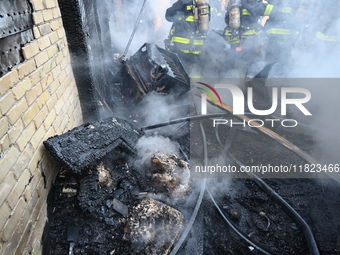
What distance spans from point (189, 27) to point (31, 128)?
687 centimetres

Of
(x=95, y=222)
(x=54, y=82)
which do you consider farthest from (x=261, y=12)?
(x=95, y=222)

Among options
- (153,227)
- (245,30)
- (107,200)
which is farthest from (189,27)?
(153,227)

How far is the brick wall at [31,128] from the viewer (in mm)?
1540

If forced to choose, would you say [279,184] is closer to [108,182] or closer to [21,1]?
[108,182]

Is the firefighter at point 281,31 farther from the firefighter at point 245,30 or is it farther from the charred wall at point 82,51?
the charred wall at point 82,51

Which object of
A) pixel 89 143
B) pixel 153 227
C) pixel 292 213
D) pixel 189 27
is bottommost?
pixel 292 213

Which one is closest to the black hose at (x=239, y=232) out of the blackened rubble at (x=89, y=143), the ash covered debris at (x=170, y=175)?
the ash covered debris at (x=170, y=175)

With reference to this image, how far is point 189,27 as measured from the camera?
7465 millimetres

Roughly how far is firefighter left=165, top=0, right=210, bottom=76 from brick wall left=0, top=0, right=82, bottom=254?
5317mm

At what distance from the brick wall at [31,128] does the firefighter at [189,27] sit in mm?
5317

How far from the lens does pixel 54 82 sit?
2.61 meters

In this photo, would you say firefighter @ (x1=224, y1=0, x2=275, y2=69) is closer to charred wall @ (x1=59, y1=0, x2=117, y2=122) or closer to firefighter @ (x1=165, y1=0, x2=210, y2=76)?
firefighter @ (x1=165, y1=0, x2=210, y2=76)

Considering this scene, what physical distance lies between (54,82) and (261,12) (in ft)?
25.3

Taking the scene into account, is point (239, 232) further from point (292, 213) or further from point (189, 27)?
point (189, 27)
